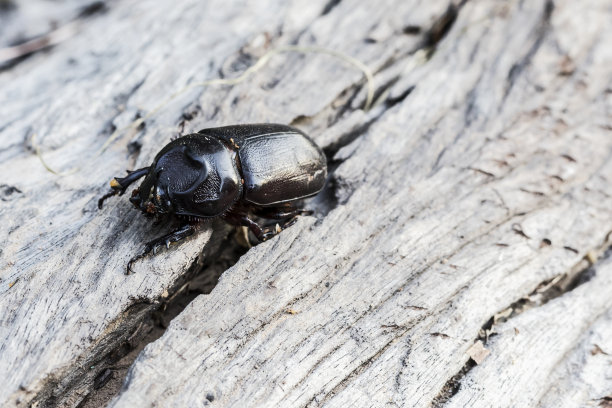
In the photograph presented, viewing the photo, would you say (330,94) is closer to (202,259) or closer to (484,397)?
(202,259)

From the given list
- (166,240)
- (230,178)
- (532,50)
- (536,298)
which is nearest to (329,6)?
(532,50)

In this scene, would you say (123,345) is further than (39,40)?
No

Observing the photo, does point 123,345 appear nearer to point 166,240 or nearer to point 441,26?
point 166,240

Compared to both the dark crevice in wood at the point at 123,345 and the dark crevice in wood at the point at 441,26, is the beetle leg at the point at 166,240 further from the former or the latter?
the dark crevice in wood at the point at 441,26

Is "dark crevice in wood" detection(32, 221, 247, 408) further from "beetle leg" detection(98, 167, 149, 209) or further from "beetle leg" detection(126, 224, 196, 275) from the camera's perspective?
"beetle leg" detection(98, 167, 149, 209)

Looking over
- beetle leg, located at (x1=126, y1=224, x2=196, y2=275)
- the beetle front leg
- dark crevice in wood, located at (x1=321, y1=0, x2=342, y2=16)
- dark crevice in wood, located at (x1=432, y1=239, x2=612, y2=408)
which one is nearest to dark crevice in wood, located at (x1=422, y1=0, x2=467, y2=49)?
dark crevice in wood, located at (x1=321, y1=0, x2=342, y2=16)

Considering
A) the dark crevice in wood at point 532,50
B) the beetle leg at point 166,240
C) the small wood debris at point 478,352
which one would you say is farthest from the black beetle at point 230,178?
the dark crevice in wood at point 532,50

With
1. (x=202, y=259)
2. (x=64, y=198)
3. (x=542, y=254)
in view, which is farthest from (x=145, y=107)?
(x=542, y=254)
